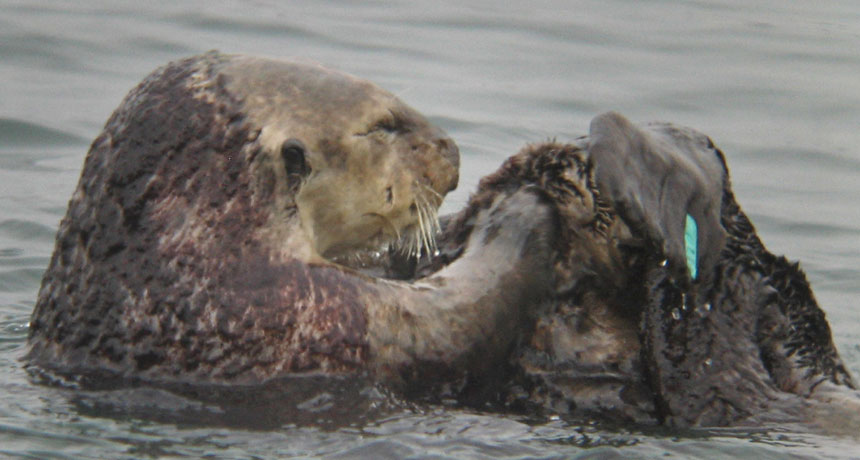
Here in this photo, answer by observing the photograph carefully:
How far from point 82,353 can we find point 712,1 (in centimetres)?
1110

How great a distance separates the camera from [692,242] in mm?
3559

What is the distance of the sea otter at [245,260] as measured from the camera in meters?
3.20

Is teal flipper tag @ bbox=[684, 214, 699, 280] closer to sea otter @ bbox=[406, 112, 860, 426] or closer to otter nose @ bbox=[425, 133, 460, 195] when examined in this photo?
sea otter @ bbox=[406, 112, 860, 426]

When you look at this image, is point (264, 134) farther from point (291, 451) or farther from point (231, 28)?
point (231, 28)

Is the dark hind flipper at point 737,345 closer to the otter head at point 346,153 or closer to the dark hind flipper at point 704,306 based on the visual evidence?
the dark hind flipper at point 704,306

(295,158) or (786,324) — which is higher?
(295,158)

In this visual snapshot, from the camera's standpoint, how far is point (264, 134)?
3.35 m

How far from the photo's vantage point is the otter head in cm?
340

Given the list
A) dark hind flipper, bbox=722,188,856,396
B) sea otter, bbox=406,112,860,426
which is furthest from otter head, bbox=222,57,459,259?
dark hind flipper, bbox=722,188,856,396

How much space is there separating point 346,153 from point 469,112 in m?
5.18

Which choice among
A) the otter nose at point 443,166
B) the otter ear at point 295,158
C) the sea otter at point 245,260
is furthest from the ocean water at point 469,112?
the otter nose at point 443,166

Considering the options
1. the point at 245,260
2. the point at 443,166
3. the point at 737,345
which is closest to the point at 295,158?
the point at 245,260

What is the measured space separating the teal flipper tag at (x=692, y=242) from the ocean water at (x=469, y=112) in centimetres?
48

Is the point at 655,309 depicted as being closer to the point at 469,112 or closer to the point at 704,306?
the point at 704,306
